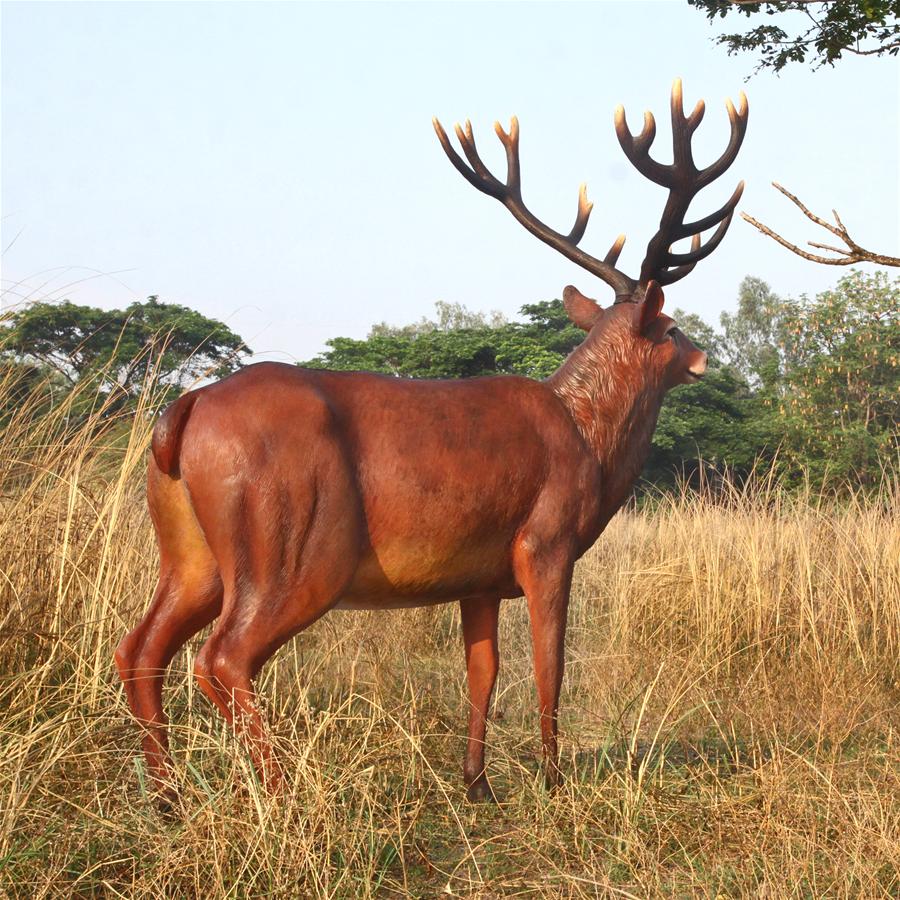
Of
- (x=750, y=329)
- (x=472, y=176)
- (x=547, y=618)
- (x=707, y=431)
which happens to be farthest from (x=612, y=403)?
(x=750, y=329)

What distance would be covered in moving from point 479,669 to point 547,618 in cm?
42

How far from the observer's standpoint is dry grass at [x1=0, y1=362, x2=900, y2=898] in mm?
3053

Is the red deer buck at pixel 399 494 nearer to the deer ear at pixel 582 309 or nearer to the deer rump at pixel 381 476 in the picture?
the deer rump at pixel 381 476

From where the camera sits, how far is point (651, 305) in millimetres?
4410

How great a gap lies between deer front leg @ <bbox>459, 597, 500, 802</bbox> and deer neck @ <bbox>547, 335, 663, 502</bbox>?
683 mm

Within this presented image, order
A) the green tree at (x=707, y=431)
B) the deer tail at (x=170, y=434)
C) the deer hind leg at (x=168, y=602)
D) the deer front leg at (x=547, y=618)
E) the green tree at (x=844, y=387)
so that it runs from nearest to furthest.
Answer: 1. the deer tail at (x=170, y=434)
2. the deer hind leg at (x=168, y=602)
3. the deer front leg at (x=547, y=618)
4. the green tree at (x=844, y=387)
5. the green tree at (x=707, y=431)

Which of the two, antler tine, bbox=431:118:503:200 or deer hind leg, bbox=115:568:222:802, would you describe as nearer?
deer hind leg, bbox=115:568:222:802

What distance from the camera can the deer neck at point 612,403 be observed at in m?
4.38

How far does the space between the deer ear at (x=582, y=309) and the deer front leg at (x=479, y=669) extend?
130cm

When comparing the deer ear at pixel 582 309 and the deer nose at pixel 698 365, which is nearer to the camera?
the deer nose at pixel 698 365

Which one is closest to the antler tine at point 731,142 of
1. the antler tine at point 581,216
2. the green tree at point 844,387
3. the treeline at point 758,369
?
the antler tine at point 581,216

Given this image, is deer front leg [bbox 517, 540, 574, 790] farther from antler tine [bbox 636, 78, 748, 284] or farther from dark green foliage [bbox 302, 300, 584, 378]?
dark green foliage [bbox 302, 300, 584, 378]

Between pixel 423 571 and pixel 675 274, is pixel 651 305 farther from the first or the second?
pixel 423 571

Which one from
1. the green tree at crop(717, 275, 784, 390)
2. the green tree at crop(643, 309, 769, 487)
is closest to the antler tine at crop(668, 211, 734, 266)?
the green tree at crop(643, 309, 769, 487)
